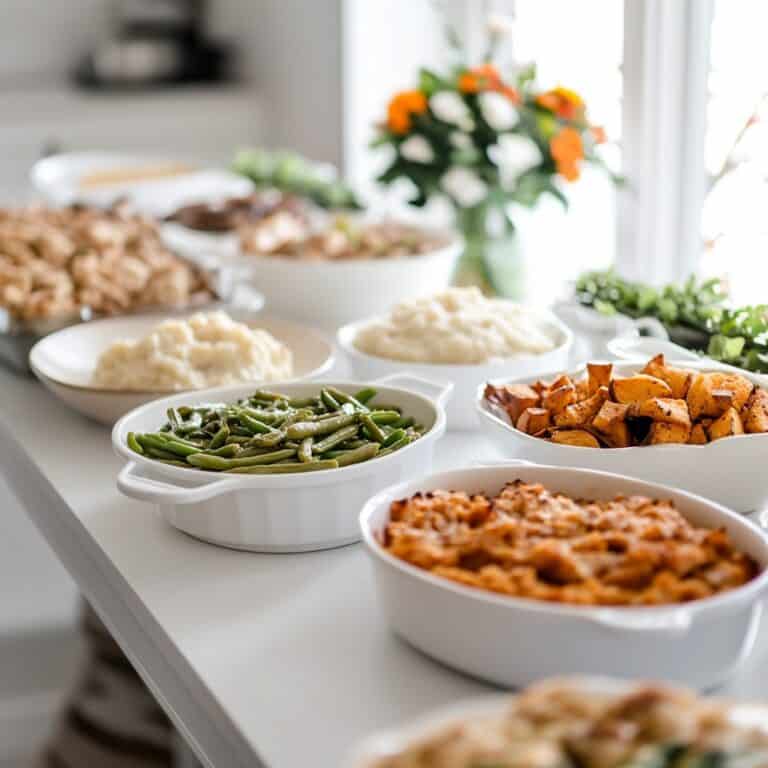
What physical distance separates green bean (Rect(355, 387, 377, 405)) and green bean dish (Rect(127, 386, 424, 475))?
0.8 inches

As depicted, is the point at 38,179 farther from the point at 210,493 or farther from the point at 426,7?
the point at 210,493

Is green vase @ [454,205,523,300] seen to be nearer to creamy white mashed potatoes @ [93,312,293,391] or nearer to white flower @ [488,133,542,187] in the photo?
white flower @ [488,133,542,187]

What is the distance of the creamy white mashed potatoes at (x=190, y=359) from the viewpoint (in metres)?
1.57

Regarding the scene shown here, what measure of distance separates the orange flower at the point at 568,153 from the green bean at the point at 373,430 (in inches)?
37.8

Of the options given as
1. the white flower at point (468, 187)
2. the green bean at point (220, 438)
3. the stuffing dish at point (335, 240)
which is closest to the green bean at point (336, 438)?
the green bean at point (220, 438)

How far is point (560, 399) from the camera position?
1.30 metres

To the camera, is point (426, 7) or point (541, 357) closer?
point (541, 357)

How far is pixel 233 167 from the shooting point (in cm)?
317

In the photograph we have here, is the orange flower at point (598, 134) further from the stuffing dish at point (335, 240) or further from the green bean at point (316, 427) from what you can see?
the green bean at point (316, 427)

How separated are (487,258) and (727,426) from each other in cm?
103

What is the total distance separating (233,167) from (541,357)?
1776mm

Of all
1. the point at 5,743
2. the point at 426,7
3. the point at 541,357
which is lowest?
the point at 5,743

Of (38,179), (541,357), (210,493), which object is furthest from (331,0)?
(210,493)

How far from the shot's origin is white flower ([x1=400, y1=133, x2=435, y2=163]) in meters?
2.28
